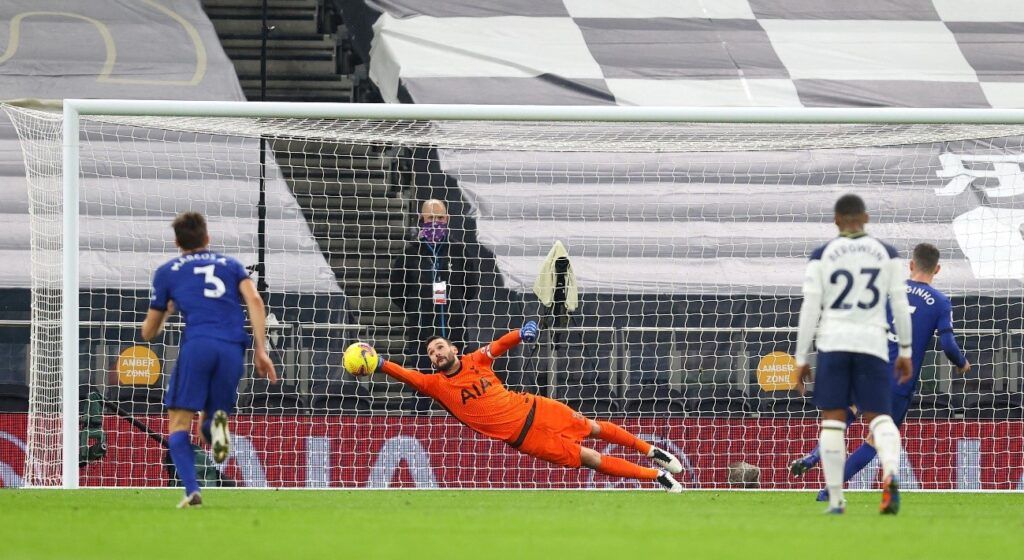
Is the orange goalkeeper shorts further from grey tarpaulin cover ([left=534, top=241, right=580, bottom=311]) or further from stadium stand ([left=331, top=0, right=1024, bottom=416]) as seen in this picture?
grey tarpaulin cover ([left=534, top=241, right=580, bottom=311])

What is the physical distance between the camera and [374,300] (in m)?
14.2

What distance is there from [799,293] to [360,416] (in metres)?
4.24

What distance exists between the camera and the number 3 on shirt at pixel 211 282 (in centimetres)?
775

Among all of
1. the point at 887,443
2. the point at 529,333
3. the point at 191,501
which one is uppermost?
the point at 529,333

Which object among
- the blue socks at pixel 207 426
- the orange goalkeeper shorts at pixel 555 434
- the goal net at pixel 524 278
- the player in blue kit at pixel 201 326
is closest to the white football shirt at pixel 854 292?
the player in blue kit at pixel 201 326

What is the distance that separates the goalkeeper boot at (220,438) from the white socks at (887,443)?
3311mm

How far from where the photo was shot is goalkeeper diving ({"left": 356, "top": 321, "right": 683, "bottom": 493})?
10891 millimetres

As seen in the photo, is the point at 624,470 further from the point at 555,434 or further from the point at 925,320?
the point at 925,320

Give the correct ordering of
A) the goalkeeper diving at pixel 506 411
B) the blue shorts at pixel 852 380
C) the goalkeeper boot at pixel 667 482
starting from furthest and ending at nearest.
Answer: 1. the goalkeeper diving at pixel 506 411
2. the goalkeeper boot at pixel 667 482
3. the blue shorts at pixel 852 380

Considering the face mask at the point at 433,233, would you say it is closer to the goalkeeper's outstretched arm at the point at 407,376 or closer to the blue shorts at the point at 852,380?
the goalkeeper's outstretched arm at the point at 407,376

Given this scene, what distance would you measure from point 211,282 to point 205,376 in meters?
0.50

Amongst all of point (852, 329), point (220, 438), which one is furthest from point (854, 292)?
point (220, 438)

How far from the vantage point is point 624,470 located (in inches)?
419

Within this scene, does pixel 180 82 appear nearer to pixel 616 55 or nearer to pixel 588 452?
pixel 616 55
